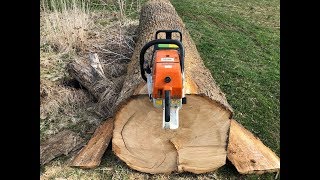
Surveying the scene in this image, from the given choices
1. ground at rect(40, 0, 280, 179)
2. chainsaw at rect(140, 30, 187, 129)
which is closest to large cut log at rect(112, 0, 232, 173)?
ground at rect(40, 0, 280, 179)

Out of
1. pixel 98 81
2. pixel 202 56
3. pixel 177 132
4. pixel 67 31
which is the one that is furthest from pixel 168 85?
pixel 67 31

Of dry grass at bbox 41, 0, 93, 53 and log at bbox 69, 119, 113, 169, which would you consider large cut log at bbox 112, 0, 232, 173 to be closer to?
log at bbox 69, 119, 113, 169

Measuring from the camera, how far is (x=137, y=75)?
3855 millimetres

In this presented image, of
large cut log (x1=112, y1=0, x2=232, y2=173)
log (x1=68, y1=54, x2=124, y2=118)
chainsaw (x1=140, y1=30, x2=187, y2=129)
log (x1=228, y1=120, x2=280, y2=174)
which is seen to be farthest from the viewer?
log (x1=68, y1=54, x2=124, y2=118)

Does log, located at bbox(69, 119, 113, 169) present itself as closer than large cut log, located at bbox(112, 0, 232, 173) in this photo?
No

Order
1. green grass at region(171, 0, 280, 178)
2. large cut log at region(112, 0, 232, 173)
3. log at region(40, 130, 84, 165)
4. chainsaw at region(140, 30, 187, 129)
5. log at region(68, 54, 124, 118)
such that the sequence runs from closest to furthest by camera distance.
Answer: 1. chainsaw at region(140, 30, 187, 129)
2. large cut log at region(112, 0, 232, 173)
3. log at region(40, 130, 84, 165)
4. log at region(68, 54, 124, 118)
5. green grass at region(171, 0, 280, 178)

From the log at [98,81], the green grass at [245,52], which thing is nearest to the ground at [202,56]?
the green grass at [245,52]

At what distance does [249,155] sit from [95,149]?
1514mm

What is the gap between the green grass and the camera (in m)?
4.70

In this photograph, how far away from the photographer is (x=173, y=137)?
351 cm

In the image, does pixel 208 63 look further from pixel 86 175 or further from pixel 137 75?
pixel 86 175

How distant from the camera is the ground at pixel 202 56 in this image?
3.96m

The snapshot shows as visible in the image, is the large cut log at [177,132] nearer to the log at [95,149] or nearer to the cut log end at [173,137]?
the cut log end at [173,137]

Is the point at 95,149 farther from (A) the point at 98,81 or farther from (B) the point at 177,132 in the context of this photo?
(A) the point at 98,81
